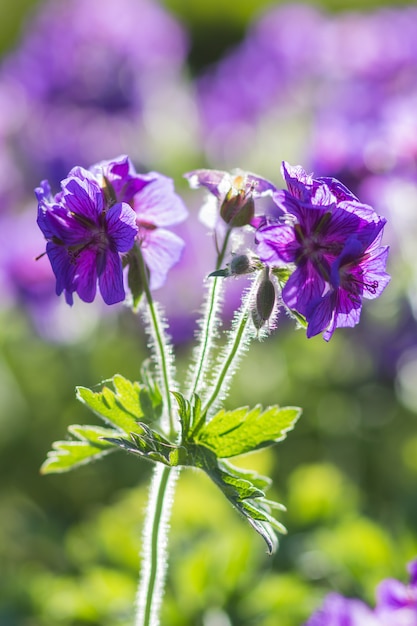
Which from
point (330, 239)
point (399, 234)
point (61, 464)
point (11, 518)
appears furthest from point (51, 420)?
point (330, 239)

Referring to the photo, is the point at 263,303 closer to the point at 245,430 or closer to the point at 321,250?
the point at 321,250

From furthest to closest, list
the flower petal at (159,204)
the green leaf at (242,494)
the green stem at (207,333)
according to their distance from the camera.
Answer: the flower petal at (159,204) < the green stem at (207,333) < the green leaf at (242,494)

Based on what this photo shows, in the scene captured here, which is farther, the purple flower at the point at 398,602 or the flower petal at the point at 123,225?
the purple flower at the point at 398,602

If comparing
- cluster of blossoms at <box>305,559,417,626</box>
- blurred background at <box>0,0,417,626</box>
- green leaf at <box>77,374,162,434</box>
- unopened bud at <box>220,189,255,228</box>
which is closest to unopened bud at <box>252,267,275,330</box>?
unopened bud at <box>220,189,255,228</box>

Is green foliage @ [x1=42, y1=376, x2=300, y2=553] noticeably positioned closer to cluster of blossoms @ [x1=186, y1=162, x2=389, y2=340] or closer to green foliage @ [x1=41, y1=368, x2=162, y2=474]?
green foliage @ [x1=41, y1=368, x2=162, y2=474]

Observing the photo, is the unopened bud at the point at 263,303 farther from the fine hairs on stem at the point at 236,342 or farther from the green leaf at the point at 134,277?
the green leaf at the point at 134,277

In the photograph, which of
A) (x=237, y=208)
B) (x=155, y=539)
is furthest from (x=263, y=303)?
(x=155, y=539)

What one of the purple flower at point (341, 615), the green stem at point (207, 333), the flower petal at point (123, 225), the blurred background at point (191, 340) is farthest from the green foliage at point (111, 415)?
the blurred background at point (191, 340)
